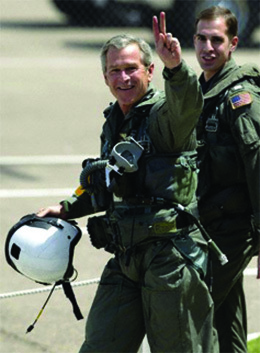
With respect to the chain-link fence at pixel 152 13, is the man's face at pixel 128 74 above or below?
below

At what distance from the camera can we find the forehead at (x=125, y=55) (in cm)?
394

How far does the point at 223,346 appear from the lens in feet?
16.0

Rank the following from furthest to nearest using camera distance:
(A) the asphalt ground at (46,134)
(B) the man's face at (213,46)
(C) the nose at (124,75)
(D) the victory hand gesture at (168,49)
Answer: (A) the asphalt ground at (46,134), (B) the man's face at (213,46), (C) the nose at (124,75), (D) the victory hand gesture at (168,49)

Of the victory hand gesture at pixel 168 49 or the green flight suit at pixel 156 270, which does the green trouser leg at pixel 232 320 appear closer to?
the green flight suit at pixel 156 270

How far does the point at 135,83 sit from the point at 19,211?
4.86 metres

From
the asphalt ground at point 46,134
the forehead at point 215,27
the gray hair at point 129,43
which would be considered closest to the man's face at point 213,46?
the forehead at point 215,27

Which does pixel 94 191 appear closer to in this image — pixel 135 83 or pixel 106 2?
pixel 135 83

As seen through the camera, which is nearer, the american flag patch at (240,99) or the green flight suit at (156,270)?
the green flight suit at (156,270)

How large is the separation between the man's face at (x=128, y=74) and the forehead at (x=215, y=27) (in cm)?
84

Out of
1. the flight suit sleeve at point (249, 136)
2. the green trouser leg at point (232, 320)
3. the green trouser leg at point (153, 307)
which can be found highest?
the flight suit sleeve at point (249, 136)

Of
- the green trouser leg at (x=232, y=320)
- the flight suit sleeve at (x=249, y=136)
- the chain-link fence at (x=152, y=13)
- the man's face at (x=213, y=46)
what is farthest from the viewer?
the chain-link fence at (x=152, y=13)

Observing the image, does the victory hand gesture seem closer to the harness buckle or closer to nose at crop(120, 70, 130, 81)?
nose at crop(120, 70, 130, 81)

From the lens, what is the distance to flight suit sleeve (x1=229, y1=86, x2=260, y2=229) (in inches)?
169

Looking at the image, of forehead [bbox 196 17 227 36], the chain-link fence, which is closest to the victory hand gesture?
forehead [bbox 196 17 227 36]
